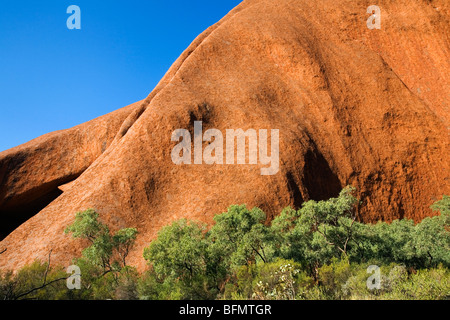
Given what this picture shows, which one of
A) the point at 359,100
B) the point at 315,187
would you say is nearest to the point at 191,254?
the point at 315,187

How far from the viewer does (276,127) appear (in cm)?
2455

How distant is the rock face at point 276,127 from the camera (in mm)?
21406

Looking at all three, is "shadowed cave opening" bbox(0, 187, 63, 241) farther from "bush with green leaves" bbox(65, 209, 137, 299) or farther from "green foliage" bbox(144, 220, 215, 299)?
"green foliage" bbox(144, 220, 215, 299)

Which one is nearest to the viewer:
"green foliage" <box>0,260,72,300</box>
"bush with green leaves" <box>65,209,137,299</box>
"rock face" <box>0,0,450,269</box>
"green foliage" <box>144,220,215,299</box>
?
"green foliage" <box>0,260,72,300</box>

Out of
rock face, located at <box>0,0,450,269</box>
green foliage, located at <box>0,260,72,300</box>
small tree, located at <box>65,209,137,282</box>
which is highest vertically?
rock face, located at <box>0,0,450,269</box>

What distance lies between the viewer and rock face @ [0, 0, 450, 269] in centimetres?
2141

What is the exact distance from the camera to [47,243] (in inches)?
768

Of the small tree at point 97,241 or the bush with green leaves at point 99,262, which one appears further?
the small tree at point 97,241

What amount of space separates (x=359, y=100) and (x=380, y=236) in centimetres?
1495

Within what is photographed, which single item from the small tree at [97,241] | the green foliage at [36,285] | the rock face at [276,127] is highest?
the rock face at [276,127]

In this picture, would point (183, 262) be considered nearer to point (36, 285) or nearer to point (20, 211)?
point (36, 285)

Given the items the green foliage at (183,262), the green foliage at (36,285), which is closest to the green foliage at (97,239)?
the green foliage at (36,285)

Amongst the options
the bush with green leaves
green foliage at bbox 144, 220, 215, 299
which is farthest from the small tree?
green foliage at bbox 144, 220, 215, 299

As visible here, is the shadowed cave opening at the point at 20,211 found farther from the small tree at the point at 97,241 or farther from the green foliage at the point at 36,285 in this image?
the small tree at the point at 97,241
